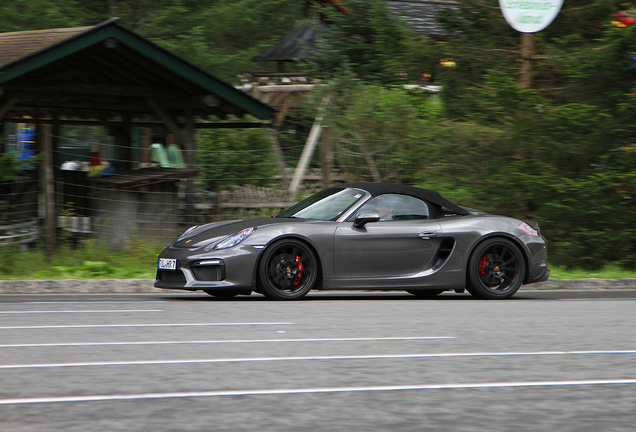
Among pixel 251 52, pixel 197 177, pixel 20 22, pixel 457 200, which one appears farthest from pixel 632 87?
pixel 20 22

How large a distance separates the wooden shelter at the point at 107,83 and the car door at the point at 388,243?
4922mm

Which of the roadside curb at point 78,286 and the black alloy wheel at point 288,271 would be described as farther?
the roadside curb at point 78,286

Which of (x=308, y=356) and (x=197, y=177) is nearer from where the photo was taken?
(x=308, y=356)

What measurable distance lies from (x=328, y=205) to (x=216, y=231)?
4.40 ft

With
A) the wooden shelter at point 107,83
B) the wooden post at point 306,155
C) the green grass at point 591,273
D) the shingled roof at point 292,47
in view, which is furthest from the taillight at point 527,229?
the shingled roof at point 292,47

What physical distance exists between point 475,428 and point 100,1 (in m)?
29.7

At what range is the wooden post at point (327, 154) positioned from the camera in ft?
43.0

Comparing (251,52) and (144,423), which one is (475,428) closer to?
(144,423)

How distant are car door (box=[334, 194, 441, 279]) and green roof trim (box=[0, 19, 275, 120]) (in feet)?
17.4

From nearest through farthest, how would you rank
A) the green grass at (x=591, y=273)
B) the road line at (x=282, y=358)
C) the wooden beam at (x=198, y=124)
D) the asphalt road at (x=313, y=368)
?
the asphalt road at (x=313, y=368) → the road line at (x=282, y=358) → the green grass at (x=591, y=273) → the wooden beam at (x=198, y=124)

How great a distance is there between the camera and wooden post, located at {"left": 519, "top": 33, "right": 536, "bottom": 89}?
15242 mm

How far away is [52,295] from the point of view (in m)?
9.79

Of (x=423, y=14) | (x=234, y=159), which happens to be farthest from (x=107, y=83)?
(x=423, y=14)

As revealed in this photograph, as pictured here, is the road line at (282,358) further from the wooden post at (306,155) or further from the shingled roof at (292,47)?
the shingled roof at (292,47)
